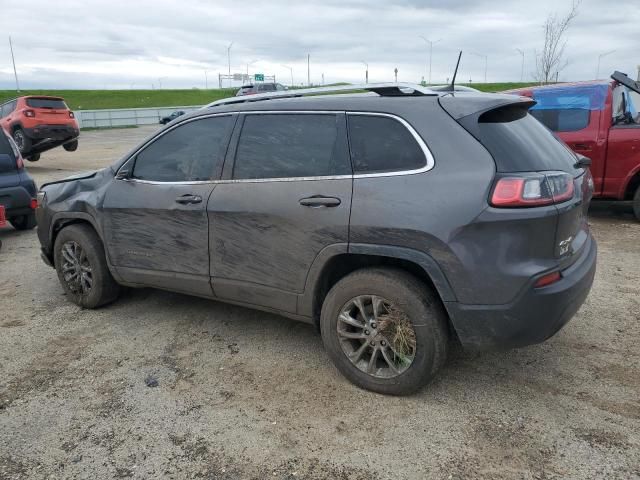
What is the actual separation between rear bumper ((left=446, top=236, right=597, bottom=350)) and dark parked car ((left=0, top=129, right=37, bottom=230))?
596 cm

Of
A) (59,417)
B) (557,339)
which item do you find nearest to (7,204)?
(59,417)

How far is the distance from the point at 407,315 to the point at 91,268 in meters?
2.76

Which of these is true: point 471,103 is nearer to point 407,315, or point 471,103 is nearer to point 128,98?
point 407,315

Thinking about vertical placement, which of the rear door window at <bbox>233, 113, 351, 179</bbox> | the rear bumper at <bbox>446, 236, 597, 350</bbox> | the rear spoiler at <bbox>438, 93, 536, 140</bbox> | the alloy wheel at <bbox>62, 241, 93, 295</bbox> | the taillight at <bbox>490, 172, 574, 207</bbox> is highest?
the rear spoiler at <bbox>438, 93, 536, 140</bbox>

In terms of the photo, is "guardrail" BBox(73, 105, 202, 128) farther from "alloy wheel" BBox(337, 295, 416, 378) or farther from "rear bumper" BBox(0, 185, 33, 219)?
"alloy wheel" BBox(337, 295, 416, 378)

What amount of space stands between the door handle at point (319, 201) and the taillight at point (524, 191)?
871mm

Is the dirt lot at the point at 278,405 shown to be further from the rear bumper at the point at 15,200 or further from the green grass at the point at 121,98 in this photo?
the green grass at the point at 121,98

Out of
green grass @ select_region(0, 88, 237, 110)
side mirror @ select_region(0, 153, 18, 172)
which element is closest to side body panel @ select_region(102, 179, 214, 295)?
side mirror @ select_region(0, 153, 18, 172)

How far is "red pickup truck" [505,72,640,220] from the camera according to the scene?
699 centimetres

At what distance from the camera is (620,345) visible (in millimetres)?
3752

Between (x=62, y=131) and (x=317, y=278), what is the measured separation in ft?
52.0

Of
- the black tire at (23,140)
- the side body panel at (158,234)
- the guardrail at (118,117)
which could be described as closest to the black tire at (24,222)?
the side body panel at (158,234)

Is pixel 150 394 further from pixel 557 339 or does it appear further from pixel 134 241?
pixel 557 339

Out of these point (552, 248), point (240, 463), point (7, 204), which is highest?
point (552, 248)
